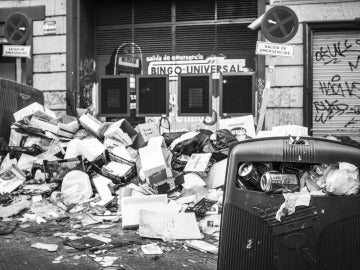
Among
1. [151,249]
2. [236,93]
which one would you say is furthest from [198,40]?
[151,249]

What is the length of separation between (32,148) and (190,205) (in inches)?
110

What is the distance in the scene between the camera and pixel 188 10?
933 centimetres

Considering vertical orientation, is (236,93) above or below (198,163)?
above

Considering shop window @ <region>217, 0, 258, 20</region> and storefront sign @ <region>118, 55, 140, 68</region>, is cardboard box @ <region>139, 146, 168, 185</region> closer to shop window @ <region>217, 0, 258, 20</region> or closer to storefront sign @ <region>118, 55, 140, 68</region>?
storefront sign @ <region>118, 55, 140, 68</region>

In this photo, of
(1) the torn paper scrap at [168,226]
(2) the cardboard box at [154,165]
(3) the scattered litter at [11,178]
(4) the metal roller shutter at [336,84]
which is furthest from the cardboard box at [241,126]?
(3) the scattered litter at [11,178]

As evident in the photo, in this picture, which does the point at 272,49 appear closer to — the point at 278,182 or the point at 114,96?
the point at 114,96

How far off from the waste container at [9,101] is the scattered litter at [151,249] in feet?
12.9

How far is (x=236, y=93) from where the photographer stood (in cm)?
741

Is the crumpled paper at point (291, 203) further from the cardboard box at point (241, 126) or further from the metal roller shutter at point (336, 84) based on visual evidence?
the metal roller shutter at point (336, 84)

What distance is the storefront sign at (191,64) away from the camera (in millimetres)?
9156

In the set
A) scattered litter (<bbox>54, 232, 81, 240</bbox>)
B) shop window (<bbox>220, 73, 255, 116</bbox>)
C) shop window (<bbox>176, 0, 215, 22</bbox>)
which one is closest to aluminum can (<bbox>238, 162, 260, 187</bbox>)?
scattered litter (<bbox>54, 232, 81, 240</bbox>)

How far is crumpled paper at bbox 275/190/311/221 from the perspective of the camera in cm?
188

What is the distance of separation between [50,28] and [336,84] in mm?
5910

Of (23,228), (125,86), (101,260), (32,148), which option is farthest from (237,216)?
(125,86)
